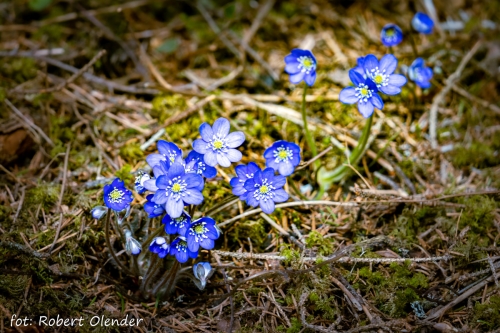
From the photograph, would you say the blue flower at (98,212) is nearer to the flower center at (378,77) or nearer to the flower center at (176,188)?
the flower center at (176,188)

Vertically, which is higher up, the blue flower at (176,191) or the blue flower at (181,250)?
the blue flower at (176,191)

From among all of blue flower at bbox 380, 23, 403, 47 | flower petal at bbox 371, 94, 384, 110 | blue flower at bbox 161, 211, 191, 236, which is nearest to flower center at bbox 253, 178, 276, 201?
A: blue flower at bbox 161, 211, 191, 236

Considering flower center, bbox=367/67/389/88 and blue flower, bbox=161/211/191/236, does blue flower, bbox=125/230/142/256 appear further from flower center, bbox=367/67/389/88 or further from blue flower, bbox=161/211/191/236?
flower center, bbox=367/67/389/88

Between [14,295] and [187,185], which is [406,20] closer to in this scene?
[187,185]

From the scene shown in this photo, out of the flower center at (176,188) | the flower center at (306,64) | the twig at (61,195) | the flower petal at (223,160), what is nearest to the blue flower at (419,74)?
the flower center at (306,64)

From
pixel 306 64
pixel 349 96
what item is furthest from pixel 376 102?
pixel 306 64

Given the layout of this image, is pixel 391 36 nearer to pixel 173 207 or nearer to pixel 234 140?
pixel 234 140

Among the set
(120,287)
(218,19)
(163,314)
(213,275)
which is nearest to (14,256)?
(120,287)
